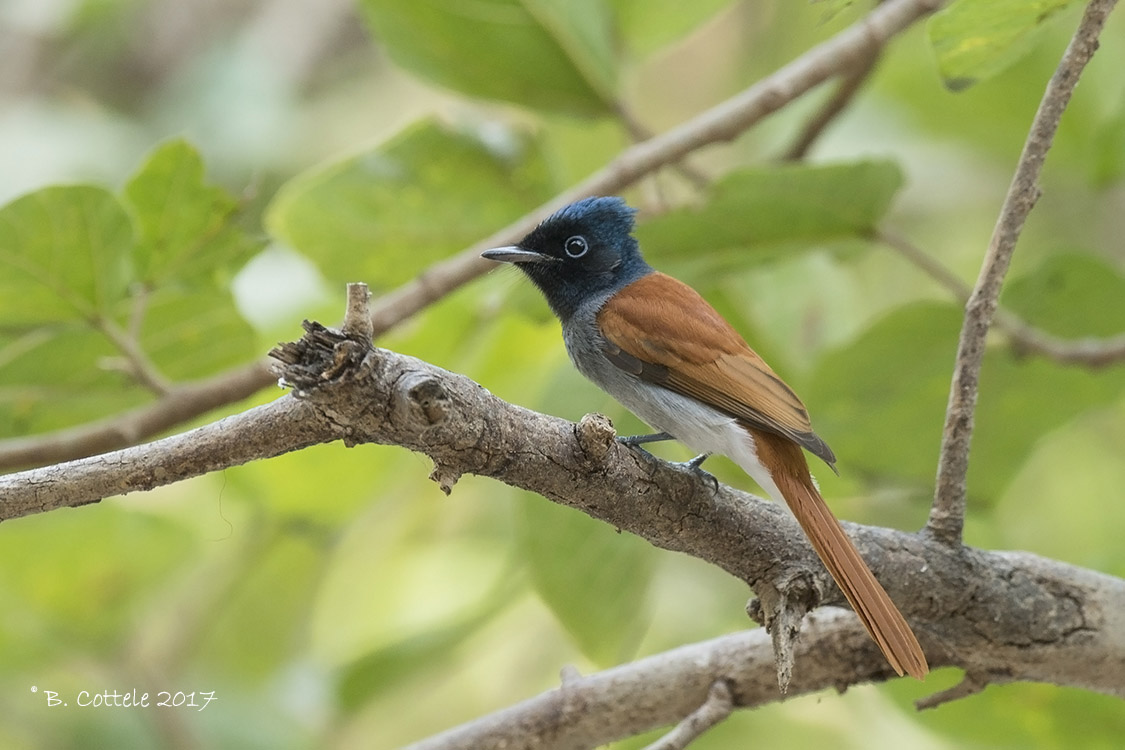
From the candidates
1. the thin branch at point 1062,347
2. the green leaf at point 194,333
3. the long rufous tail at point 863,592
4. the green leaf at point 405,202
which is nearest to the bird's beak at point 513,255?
the green leaf at point 405,202

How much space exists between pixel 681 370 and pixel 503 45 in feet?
4.05

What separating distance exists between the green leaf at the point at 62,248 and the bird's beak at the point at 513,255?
2.62 ft

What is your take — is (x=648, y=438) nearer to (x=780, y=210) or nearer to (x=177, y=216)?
(x=780, y=210)

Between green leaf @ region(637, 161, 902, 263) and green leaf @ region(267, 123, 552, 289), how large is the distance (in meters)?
0.62

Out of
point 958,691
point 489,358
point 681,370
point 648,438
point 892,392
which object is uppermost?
point 489,358

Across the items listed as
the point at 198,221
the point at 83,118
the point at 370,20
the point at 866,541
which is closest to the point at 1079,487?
the point at 866,541

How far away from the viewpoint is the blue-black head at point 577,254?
9.45 feet

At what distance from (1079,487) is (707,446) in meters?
2.88

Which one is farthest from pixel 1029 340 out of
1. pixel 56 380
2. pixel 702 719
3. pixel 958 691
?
pixel 56 380

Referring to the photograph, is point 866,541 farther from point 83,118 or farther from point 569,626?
point 83,118

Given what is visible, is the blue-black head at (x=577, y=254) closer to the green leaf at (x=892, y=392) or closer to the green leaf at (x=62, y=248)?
the green leaf at (x=892, y=392)

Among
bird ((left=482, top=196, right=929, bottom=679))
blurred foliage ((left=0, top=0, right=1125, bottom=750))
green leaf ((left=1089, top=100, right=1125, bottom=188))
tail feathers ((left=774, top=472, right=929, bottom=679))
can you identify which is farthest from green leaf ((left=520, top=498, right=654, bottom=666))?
green leaf ((left=1089, top=100, right=1125, bottom=188))

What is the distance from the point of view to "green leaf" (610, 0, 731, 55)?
320 cm

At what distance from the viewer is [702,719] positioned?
207cm
